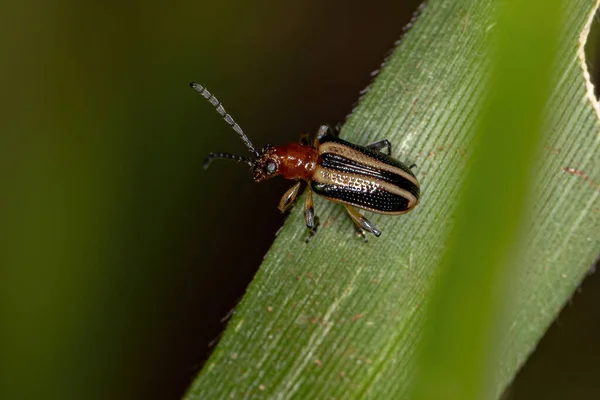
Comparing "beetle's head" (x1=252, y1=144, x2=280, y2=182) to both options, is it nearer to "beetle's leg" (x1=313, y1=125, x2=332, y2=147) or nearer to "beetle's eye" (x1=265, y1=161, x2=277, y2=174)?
"beetle's eye" (x1=265, y1=161, x2=277, y2=174)

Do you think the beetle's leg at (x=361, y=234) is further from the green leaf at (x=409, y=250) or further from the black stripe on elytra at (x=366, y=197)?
the black stripe on elytra at (x=366, y=197)

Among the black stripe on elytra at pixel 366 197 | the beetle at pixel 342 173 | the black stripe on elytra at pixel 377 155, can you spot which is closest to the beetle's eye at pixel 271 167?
the beetle at pixel 342 173

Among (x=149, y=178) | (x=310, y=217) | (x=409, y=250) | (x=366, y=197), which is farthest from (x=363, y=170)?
(x=149, y=178)

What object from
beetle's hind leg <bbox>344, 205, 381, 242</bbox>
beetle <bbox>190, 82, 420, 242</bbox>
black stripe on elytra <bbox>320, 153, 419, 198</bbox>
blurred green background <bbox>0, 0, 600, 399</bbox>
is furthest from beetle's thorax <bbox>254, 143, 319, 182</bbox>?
blurred green background <bbox>0, 0, 600, 399</bbox>

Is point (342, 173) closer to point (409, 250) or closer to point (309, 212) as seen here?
point (309, 212)

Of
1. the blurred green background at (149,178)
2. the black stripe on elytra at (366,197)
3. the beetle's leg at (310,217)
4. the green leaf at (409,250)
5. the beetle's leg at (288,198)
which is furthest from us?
the blurred green background at (149,178)

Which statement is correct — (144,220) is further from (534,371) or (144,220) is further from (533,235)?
(534,371)
